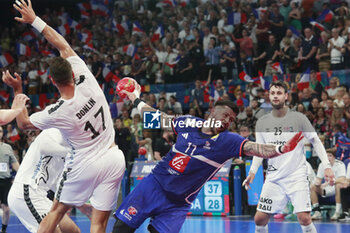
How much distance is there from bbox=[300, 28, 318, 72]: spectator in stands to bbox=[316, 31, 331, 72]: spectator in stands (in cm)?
15

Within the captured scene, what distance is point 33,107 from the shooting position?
21.8 m

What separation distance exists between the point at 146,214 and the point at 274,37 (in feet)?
44.1

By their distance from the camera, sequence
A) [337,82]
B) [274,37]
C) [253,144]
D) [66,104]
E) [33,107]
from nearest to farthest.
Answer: [253,144] < [66,104] < [337,82] < [274,37] < [33,107]

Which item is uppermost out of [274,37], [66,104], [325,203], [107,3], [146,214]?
[107,3]

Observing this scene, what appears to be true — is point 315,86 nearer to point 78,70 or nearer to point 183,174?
point 78,70

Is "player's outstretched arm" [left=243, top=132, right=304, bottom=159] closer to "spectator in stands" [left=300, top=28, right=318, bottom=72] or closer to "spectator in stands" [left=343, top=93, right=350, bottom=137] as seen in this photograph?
"spectator in stands" [left=343, top=93, right=350, bottom=137]

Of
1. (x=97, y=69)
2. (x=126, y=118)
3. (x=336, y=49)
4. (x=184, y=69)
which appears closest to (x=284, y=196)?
(x=336, y=49)

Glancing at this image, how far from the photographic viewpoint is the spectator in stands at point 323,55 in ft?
55.3

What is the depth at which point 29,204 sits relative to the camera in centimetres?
714

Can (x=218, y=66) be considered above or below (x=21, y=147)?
above

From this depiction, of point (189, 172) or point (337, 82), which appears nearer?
point (189, 172)

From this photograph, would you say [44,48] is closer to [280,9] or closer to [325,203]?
[280,9]

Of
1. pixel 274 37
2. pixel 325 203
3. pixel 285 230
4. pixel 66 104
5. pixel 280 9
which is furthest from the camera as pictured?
pixel 280 9

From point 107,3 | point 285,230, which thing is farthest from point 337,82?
point 107,3
